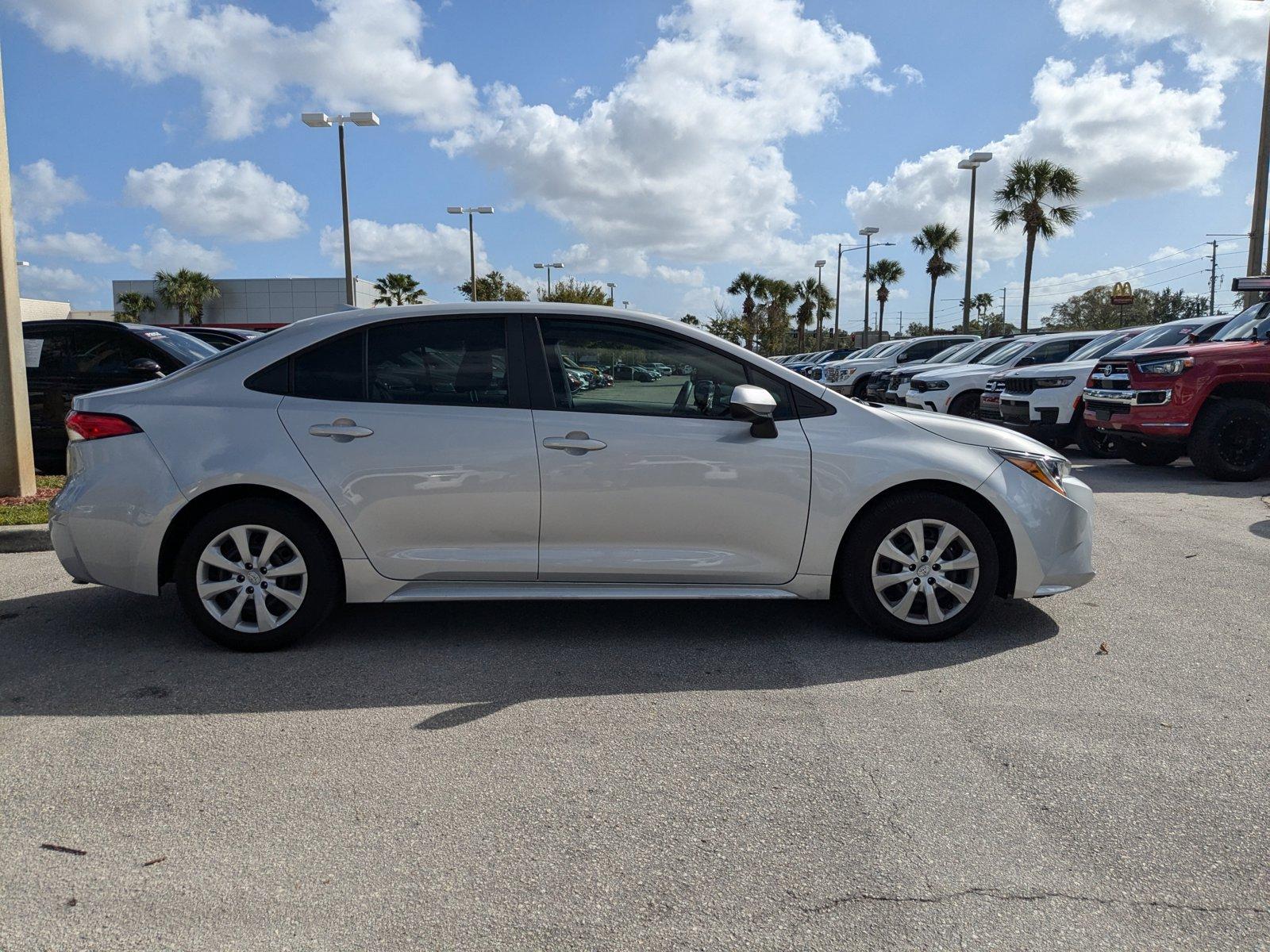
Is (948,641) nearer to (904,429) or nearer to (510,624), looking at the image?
(904,429)

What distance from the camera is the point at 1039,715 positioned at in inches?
149

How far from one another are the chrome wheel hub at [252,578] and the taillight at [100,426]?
67 centimetres

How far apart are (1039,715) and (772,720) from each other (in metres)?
1.02

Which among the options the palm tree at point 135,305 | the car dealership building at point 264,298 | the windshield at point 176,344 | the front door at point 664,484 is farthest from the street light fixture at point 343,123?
the palm tree at point 135,305

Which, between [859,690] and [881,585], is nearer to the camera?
[859,690]

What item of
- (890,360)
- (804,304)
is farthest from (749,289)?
(890,360)

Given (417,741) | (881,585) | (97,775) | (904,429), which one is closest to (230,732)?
(97,775)

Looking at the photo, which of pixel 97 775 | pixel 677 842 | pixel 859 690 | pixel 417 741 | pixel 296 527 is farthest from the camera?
pixel 296 527

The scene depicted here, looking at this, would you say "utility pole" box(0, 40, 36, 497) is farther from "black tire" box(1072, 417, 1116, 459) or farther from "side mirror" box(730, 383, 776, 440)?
"black tire" box(1072, 417, 1116, 459)

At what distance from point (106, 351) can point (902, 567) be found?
815 cm

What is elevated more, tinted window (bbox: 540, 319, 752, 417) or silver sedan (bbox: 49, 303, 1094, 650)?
tinted window (bbox: 540, 319, 752, 417)

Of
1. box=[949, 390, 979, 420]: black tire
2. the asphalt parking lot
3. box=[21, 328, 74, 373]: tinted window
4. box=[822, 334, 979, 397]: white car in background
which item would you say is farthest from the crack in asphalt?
box=[822, 334, 979, 397]: white car in background

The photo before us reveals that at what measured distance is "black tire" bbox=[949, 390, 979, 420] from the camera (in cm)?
1557

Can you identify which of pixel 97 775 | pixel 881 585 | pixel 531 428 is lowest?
pixel 97 775
